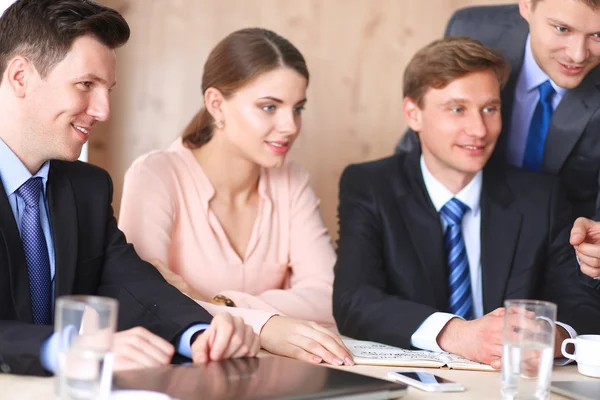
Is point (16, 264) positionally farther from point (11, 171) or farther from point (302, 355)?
point (302, 355)

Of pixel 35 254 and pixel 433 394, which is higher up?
pixel 35 254

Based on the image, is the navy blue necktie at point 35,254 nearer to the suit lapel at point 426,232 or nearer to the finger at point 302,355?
the finger at point 302,355

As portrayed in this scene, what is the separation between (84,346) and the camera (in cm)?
101

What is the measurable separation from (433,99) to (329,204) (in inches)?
53.3

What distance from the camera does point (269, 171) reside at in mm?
2668

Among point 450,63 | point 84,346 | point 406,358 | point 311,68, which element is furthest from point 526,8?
point 84,346

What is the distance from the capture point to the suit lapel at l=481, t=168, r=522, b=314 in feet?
7.20

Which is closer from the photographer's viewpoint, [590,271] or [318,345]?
[318,345]

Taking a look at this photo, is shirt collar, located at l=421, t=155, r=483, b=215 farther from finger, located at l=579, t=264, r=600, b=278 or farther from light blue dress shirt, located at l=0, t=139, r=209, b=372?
light blue dress shirt, located at l=0, t=139, r=209, b=372

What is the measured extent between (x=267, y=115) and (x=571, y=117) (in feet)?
2.91

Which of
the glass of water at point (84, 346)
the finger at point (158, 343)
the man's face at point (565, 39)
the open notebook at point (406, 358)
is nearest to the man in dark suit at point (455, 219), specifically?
the man's face at point (565, 39)

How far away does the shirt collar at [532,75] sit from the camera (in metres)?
2.51

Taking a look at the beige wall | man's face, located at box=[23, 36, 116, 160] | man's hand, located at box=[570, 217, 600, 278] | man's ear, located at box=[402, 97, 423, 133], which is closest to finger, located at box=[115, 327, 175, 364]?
man's face, located at box=[23, 36, 116, 160]

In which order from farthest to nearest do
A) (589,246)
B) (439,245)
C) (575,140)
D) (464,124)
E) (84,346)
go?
(575,140) → (464,124) → (439,245) → (589,246) → (84,346)
